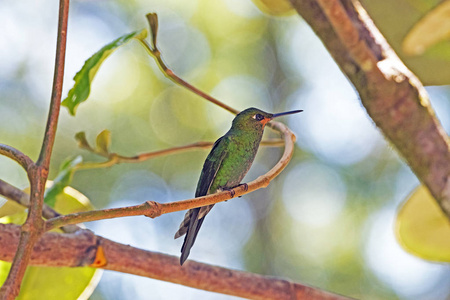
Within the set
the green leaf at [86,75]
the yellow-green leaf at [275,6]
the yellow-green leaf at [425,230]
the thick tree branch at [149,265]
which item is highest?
the green leaf at [86,75]

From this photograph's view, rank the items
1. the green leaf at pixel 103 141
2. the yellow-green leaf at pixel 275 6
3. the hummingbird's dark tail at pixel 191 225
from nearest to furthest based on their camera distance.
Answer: the hummingbird's dark tail at pixel 191 225
the green leaf at pixel 103 141
the yellow-green leaf at pixel 275 6

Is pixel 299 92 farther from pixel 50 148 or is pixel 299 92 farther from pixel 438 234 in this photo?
pixel 50 148

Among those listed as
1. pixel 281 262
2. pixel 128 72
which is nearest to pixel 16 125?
pixel 128 72

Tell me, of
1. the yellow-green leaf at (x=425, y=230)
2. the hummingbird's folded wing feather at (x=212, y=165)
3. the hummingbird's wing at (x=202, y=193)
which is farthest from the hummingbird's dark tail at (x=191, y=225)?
the yellow-green leaf at (x=425, y=230)

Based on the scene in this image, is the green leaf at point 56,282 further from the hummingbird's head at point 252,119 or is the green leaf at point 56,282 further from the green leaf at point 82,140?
the hummingbird's head at point 252,119

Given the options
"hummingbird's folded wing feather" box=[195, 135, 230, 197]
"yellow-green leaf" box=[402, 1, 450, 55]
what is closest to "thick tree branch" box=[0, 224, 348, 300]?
"hummingbird's folded wing feather" box=[195, 135, 230, 197]

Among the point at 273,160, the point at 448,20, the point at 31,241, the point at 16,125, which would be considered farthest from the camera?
the point at 273,160
